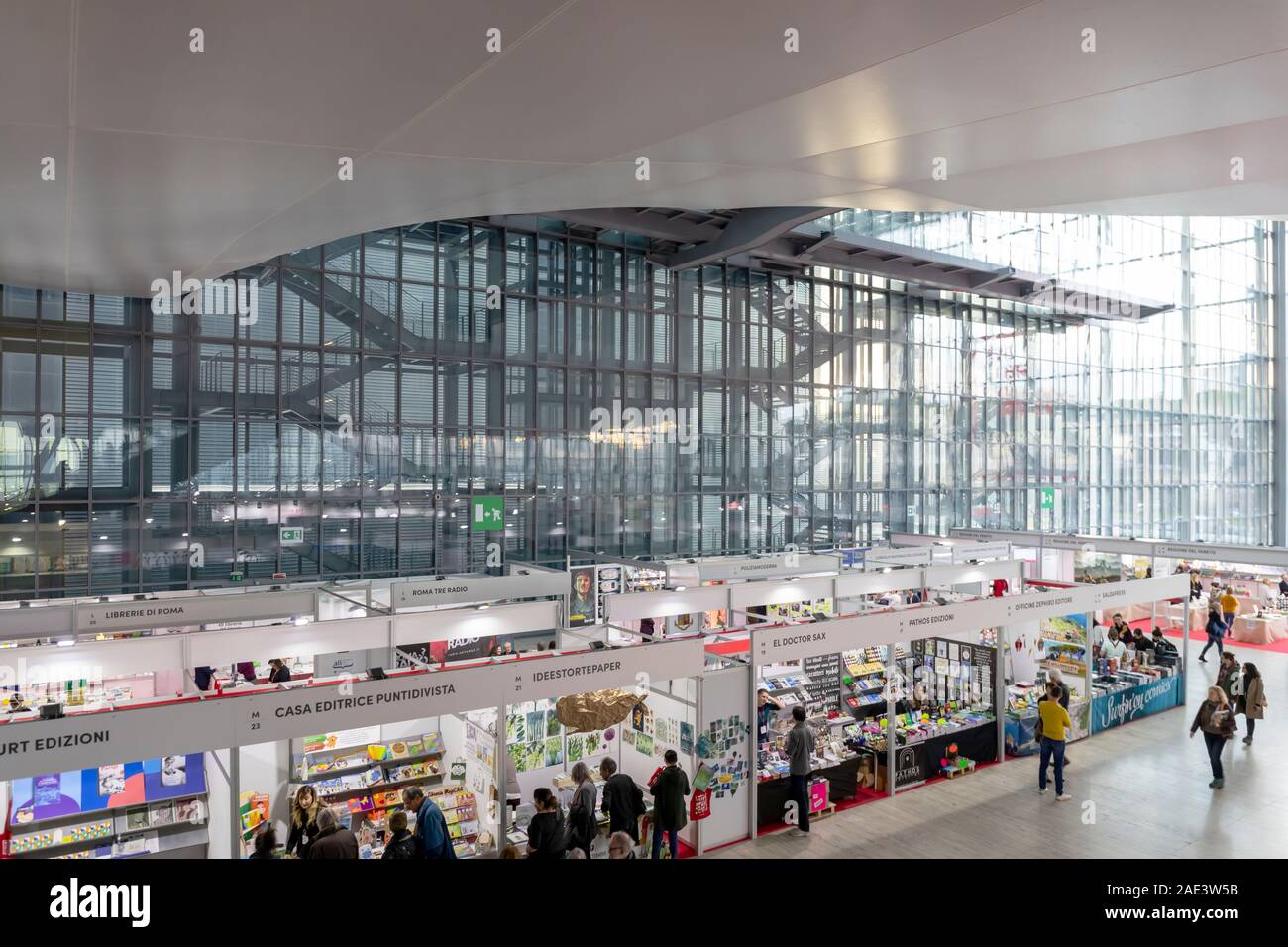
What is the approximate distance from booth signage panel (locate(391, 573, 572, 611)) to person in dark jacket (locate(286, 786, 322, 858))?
11.0ft

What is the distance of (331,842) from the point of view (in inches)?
217

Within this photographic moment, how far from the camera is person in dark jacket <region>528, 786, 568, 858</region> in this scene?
238 inches

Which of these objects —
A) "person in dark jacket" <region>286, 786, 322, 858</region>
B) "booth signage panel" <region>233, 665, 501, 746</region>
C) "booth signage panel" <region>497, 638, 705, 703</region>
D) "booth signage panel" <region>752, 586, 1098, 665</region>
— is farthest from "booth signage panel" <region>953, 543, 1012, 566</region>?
"person in dark jacket" <region>286, 786, 322, 858</region>

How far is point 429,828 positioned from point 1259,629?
18599 mm

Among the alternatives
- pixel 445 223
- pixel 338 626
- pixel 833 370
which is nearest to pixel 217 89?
pixel 338 626

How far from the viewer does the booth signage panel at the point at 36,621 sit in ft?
26.3

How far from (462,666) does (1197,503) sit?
30607 mm

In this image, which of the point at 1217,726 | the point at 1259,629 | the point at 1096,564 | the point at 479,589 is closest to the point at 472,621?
the point at 479,589

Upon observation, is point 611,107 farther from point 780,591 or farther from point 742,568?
point 742,568

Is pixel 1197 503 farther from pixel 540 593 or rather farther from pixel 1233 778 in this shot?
pixel 540 593

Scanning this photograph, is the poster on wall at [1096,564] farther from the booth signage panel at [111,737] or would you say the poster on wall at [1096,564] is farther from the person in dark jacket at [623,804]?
the booth signage panel at [111,737]

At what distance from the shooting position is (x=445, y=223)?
613 inches

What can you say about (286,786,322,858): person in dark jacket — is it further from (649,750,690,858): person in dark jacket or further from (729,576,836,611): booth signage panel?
(729,576,836,611): booth signage panel

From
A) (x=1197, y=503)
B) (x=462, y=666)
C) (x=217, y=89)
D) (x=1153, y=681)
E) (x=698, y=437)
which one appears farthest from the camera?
(x=1197, y=503)
